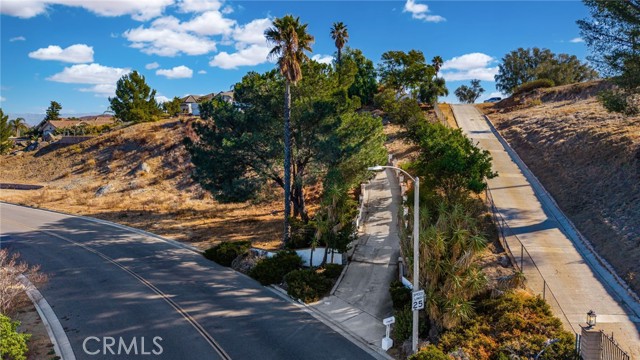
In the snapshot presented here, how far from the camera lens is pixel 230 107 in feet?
98.1

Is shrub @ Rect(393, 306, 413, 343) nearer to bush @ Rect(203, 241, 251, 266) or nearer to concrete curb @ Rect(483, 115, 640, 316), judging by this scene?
concrete curb @ Rect(483, 115, 640, 316)

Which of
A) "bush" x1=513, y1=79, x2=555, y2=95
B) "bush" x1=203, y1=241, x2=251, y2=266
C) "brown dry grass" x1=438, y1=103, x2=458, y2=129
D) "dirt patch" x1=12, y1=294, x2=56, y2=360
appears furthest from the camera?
"bush" x1=513, y1=79, x2=555, y2=95

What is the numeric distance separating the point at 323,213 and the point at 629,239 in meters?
15.8

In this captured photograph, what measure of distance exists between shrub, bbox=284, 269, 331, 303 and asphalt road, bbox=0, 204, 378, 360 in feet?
2.69

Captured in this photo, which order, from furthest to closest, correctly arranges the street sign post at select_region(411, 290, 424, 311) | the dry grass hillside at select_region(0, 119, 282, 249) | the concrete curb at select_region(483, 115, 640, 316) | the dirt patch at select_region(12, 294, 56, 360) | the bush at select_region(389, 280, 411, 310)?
the dry grass hillside at select_region(0, 119, 282, 249)
the bush at select_region(389, 280, 411, 310)
the concrete curb at select_region(483, 115, 640, 316)
the dirt patch at select_region(12, 294, 56, 360)
the street sign post at select_region(411, 290, 424, 311)

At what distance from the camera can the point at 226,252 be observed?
87.0 ft

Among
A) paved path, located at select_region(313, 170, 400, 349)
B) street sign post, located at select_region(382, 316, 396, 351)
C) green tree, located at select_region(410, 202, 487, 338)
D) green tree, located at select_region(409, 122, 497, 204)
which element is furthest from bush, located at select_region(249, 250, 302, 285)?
green tree, located at select_region(409, 122, 497, 204)

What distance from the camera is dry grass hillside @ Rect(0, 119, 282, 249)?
116 ft

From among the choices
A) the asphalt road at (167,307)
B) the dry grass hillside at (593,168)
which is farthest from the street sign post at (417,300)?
the dry grass hillside at (593,168)

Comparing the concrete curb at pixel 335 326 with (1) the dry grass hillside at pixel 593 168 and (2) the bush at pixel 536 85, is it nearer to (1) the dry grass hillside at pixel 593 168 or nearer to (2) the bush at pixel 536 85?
(1) the dry grass hillside at pixel 593 168

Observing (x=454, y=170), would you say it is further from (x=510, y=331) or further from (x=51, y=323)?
(x=51, y=323)

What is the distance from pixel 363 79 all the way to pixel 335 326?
207ft

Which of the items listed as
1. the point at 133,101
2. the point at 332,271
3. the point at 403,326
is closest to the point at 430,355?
the point at 403,326
